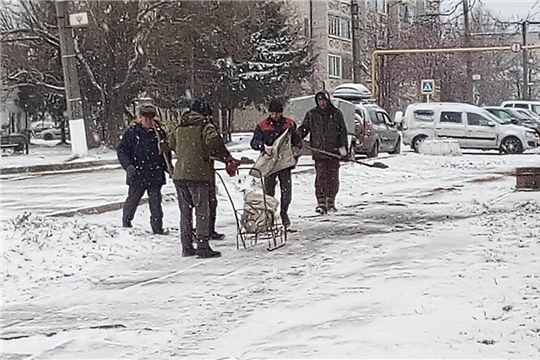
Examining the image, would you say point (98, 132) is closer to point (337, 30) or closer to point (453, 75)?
point (453, 75)

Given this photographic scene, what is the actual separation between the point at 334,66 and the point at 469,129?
3866 cm

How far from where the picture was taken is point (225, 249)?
1049 cm

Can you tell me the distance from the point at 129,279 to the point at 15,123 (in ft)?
139

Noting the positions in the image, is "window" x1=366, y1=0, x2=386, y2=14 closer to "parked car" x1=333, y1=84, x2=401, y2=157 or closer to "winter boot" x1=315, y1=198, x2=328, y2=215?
"parked car" x1=333, y1=84, x2=401, y2=157

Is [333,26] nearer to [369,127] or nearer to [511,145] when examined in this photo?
[511,145]

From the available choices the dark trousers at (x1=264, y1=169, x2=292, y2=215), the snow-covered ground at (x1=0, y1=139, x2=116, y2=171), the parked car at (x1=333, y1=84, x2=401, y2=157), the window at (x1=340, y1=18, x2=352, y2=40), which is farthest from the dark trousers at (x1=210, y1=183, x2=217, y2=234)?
the window at (x1=340, y1=18, x2=352, y2=40)

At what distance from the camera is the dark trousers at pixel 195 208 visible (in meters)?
9.87

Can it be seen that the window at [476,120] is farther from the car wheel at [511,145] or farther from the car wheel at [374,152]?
the car wheel at [374,152]

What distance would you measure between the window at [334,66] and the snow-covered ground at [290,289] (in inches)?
2161

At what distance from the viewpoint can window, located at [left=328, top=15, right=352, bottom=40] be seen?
68550 mm

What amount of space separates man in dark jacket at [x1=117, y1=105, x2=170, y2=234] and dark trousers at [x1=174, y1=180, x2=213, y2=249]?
5.01ft

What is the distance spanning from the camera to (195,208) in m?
9.93

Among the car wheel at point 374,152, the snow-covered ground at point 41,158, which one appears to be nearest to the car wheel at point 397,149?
the car wheel at point 374,152

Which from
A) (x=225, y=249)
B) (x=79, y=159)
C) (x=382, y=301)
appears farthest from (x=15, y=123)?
(x=382, y=301)
